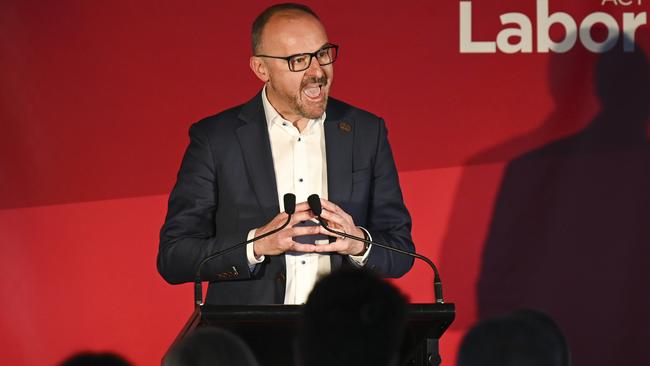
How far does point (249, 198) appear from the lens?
4.04 meters

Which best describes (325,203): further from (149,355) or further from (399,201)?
(149,355)

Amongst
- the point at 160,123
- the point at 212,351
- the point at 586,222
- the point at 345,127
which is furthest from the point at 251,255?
the point at 586,222

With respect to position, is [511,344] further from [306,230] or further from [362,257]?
[362,257]

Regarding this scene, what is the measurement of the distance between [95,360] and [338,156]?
2.39 m

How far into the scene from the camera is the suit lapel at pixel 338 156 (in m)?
4.05

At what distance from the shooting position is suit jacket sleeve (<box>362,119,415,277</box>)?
3955mm

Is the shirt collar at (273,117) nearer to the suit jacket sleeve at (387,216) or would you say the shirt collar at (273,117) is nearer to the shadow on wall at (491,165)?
the suit jacket sleeve at (387,216)

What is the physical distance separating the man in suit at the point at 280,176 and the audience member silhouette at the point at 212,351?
6.33ft

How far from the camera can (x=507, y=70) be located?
543 centimetres

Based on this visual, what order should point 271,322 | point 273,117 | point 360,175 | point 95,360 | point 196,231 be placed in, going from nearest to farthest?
point 95,360 < point 271,322 < point 196,231 < point 360,175 < point 273,117

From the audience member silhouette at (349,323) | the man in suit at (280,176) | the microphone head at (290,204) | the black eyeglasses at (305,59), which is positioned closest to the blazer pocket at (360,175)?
the man in suit at (280,176)

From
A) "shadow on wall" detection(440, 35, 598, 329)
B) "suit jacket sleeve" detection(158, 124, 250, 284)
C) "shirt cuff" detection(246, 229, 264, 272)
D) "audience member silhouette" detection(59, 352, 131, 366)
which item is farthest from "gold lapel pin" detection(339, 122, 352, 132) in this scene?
"audience member silhouette" detection(59, 352, 131, 366)

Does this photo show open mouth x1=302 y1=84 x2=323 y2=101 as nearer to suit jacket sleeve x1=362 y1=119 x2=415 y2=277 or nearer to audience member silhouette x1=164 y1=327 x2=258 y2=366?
suit jacket sleeve x1=362 y1=119 x2=415 y2=277

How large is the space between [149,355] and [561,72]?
2.14 meters
